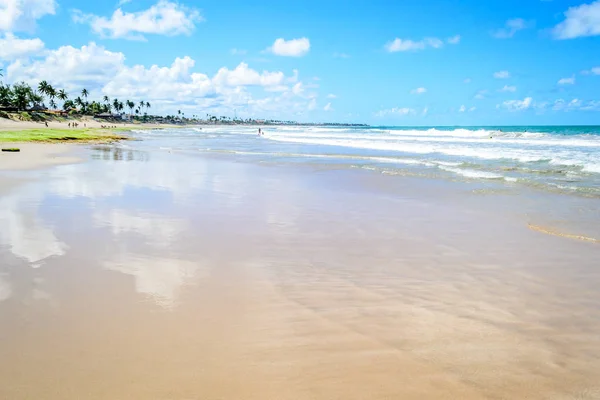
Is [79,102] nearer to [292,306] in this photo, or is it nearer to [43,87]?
[43,87]

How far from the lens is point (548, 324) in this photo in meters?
4.25

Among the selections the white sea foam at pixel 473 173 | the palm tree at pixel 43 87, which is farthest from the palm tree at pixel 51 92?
the white sea foam at pixel 473 173

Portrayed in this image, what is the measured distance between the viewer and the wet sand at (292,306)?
128 inches

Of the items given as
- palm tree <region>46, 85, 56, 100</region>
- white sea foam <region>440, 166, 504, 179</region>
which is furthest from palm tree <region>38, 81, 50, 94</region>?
white sea foam <region>440, 166, 504, 179</region>

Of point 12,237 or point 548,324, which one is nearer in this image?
point 548,324

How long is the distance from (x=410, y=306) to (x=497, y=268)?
2.07 meters

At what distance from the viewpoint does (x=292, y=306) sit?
4.58 meters

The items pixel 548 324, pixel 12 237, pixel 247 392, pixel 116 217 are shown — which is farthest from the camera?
pixel 116 217

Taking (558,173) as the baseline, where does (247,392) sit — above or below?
below

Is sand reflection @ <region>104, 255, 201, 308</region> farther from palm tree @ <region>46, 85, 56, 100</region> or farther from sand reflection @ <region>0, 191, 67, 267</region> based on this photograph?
palm tree @ <region>46, 85, 56, 100</region>

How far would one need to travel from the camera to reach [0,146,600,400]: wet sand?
3.25m

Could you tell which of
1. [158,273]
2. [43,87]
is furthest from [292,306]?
[43,87]

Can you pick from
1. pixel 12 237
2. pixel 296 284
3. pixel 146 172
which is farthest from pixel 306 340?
pixel 146 172

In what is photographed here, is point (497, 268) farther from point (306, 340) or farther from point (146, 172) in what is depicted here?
point (146, 172)
